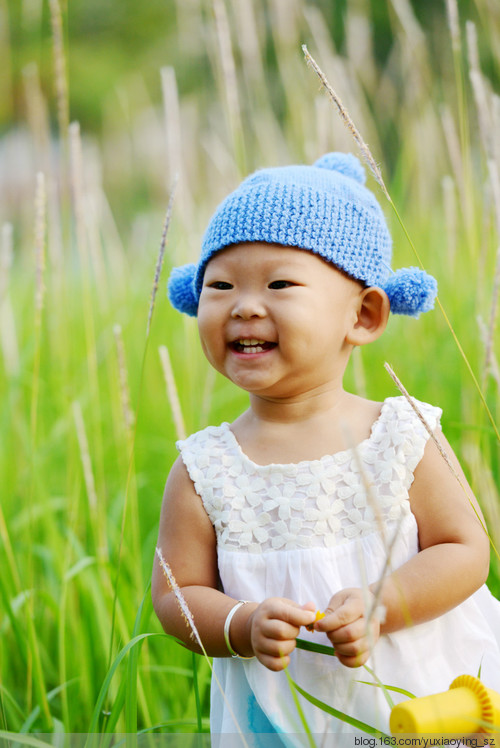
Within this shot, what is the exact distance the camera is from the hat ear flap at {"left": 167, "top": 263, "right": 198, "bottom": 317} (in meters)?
1.14

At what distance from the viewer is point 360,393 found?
1510 mm

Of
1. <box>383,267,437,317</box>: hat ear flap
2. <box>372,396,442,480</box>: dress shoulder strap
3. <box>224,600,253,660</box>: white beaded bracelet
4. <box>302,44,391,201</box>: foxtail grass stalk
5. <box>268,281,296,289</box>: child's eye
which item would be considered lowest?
<box>224,600,253,660</box>: white beaded bracelet

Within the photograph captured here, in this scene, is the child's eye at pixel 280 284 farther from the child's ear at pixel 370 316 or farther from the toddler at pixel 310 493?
the child's ear at pixel 370 316

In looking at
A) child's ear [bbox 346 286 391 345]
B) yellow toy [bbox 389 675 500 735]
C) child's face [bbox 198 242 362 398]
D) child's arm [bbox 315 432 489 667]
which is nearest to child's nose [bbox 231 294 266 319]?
child's face [bbox 198 242 362 398]

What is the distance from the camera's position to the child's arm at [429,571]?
811 mm

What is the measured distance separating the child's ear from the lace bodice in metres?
0.11

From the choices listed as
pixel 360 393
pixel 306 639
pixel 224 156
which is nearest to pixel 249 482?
pixel 306 639

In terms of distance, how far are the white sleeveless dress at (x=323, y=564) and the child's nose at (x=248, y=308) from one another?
0.58 feet

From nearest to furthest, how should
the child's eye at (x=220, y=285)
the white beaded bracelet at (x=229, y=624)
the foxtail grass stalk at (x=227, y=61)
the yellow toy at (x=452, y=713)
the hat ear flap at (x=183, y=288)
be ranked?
the yellow toy at (x=452, y=713) < the white beaded bracelet at (x=229, y=624) < the child's eye at (x=220, y=285) < the hat ear flap at (x=183, y=288) < the foxtail grass stalk at (x=227, y=61)

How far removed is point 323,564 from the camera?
3.06 feet

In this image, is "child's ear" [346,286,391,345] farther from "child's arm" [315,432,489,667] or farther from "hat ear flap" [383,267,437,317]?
"child's arm" [315,432,489,667]

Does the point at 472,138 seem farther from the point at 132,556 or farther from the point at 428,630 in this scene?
the point at 428,630

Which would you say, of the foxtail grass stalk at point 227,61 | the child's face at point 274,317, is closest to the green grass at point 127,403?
the foxtail grass stalk at point 227,61

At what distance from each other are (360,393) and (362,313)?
481 millimetres
